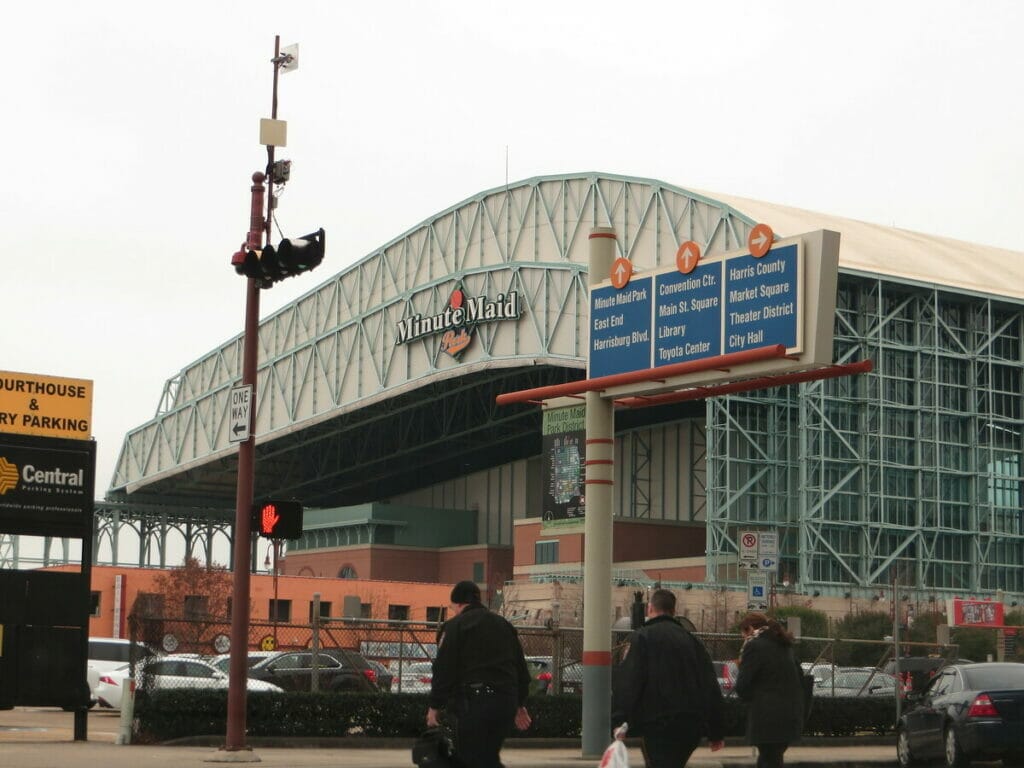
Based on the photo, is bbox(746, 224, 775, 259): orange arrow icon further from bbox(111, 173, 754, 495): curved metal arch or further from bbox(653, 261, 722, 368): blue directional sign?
bbox(111, 173, 754, 495): curved metal arch

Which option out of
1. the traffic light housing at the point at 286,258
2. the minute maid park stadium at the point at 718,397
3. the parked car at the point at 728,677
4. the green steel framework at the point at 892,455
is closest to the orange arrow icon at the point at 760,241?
the traffic light housing at the point at 286,258

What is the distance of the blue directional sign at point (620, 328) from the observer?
74.9 feet

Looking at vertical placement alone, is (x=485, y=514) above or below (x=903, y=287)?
below

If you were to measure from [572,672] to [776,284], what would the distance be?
10.6 meters

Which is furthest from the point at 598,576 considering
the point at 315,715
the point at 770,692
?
the point at 770,692

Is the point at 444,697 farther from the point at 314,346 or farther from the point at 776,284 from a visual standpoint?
the point at 314,346

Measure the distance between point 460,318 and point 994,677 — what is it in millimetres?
52327

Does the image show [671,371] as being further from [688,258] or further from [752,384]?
[688,258]

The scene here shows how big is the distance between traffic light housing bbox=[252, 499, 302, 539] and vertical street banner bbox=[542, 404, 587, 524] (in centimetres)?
4282

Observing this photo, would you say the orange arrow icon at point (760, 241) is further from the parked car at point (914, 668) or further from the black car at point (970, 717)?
the parked car at point (914, 668)

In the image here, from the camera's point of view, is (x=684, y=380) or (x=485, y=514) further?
(x=485, y=514)

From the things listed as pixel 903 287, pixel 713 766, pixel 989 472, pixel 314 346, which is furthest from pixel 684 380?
pixel 314 346

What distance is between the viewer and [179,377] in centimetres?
9606

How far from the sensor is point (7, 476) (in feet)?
75.9
